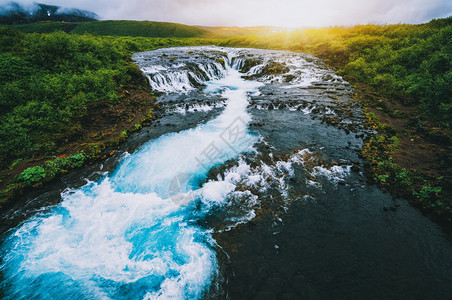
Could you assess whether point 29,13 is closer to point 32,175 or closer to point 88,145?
point 88,145

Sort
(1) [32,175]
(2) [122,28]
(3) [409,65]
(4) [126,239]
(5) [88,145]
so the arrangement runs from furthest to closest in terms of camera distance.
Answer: (2) [122,28], (3) [409,65], (5) [88,145], (1) [32,175], (4) [126,239]

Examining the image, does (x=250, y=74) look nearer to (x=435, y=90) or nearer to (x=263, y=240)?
(x=435, y=90)

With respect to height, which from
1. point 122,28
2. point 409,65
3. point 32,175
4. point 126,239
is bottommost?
point 126,239

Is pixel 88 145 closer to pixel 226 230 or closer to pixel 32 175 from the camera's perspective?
pixel 32 175

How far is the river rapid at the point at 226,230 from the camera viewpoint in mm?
5633

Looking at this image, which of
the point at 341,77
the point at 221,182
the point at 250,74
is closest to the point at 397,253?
the point at 221,182

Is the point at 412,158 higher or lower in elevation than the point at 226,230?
higher

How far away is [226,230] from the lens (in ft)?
23.6

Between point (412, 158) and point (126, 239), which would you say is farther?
point (412, 158)

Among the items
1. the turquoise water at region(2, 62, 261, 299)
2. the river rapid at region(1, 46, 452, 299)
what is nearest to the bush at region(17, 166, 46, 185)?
the river rapid at region(1, 46, 452, 299)

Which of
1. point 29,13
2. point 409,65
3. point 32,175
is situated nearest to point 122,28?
point 29,13

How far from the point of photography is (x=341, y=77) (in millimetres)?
25000

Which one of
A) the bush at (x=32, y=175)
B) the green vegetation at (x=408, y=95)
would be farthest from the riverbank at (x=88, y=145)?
the green vegetation at (x=408, y=95)

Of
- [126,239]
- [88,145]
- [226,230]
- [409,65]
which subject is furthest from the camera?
[409,65]
